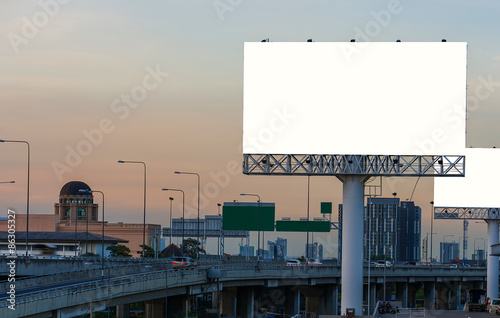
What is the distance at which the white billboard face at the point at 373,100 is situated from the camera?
59656 mm

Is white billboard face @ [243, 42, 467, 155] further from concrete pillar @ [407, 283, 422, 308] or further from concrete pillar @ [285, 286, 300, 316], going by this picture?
concrete pillar @ [407, 283, 422, 308]

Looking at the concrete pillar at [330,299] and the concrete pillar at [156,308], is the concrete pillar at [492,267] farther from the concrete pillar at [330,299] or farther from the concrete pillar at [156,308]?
the concrete pillar at [156,308]

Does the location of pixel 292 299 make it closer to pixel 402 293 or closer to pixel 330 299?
pixel 330 299

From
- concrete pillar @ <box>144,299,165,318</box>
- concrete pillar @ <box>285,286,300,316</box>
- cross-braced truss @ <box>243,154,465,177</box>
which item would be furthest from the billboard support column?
concrete pillar @ <box>285,286,300,316</box>

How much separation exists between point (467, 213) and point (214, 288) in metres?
31.9

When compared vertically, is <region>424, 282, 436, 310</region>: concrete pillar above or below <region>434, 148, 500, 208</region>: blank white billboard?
below

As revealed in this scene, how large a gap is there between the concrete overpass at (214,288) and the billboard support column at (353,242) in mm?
17895

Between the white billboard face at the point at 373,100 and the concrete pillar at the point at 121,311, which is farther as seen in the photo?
the concrete pillar at the point at 121,311

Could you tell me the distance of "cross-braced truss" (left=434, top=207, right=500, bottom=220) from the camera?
10562 centimetres

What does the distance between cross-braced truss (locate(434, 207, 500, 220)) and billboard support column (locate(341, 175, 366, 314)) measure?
4752 cm

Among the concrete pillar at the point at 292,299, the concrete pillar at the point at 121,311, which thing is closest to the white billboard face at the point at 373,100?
the concrete pillar at the point at 121,311

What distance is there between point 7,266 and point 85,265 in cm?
1330

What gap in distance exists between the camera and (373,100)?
59.8 metres

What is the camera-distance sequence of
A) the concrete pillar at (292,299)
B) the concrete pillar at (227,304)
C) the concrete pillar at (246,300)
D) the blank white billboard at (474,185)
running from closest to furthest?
1. the blank white billboard at (474,185)
2. the concrete pillar at (246,300)
3. the concrete pillar at (227,304)
4. the concrete pillar at (292,299)
